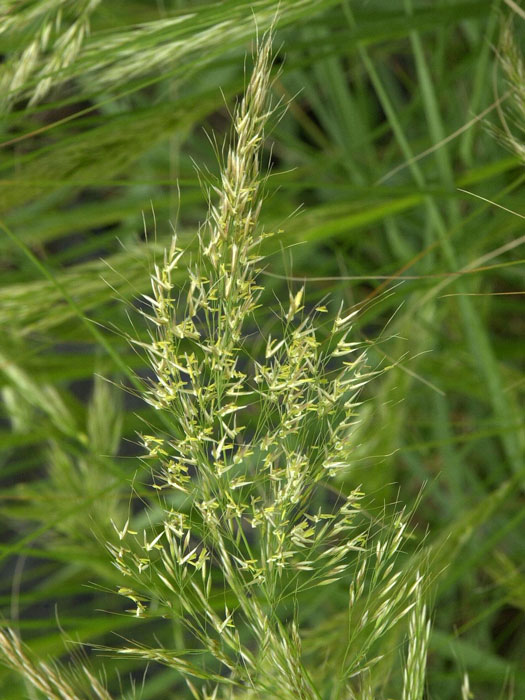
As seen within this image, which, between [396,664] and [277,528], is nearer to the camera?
[277,528]

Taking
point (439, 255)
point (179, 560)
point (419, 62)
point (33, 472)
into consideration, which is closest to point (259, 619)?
point (179, 560)

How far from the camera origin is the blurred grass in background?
1.28 ft

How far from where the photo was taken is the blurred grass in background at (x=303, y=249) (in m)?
0.39

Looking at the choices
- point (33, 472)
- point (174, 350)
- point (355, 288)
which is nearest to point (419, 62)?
point (174, 350)

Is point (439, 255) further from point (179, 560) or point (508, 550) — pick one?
point (179, 560)

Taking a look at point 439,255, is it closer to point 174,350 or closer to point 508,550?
point 508,550

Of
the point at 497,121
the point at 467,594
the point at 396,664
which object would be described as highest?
the point at 497,121

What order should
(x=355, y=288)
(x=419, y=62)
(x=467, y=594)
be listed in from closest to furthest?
(x=419, y=62)
(x=467, y=594)
(x=355, y=288)

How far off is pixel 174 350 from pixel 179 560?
75 millimetres

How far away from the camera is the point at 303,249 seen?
671 millimetres

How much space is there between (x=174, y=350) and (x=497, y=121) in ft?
1.54

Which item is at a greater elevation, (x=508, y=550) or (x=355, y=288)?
(x=355, y=288)

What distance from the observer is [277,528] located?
0.80 feet

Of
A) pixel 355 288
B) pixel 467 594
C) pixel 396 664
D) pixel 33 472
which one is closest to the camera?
pixel 396 664
